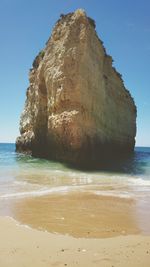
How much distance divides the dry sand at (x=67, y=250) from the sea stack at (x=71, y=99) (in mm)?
16641

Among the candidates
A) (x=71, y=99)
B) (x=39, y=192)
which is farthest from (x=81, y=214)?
(x=71, y=99)

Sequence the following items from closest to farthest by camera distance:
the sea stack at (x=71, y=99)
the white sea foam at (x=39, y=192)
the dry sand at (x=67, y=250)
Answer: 1. the dry sand at (x=67, y=250)
2. the white sea foam at (x=39, y=192)
3. the sea stack at (x=71, y=99)

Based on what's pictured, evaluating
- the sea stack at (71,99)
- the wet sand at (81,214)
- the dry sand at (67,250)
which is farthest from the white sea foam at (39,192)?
the sea stack at (71,99)

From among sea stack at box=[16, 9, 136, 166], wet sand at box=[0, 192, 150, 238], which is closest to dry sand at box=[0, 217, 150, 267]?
wet sand at box=[0, 192, 150, 238]

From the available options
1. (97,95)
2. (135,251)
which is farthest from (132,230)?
(97,95)

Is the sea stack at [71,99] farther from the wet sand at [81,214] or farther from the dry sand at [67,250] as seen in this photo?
the dry sand at [67,250]

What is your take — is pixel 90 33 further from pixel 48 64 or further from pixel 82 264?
pixel 82 264

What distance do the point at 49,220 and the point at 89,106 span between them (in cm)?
1814

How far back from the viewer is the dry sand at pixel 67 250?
13.2 feet

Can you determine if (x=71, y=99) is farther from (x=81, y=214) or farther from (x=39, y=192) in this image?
(x=81, y=214)

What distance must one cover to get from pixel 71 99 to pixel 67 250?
61.5 ft

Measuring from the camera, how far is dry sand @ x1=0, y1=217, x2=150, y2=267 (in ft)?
13.2

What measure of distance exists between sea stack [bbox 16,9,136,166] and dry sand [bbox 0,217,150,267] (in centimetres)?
1664

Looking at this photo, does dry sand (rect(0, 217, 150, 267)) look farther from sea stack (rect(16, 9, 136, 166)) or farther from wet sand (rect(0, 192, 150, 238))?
sea stack (rect(16, 9, 136, 166))
